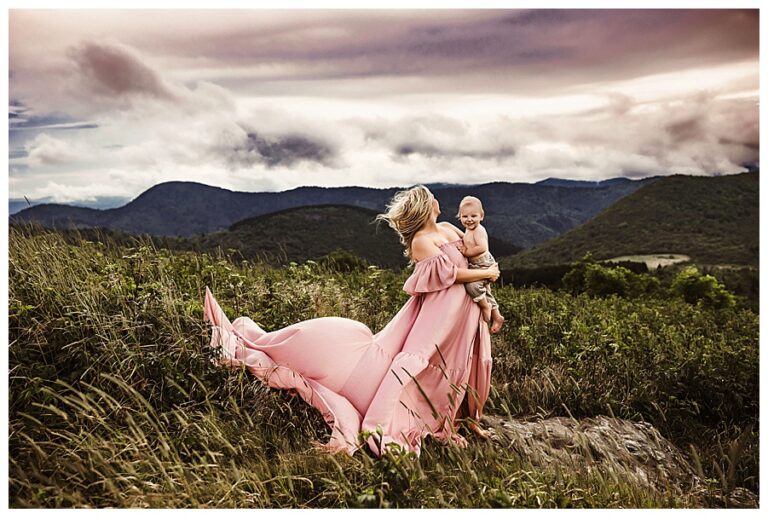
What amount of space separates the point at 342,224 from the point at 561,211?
2021cm

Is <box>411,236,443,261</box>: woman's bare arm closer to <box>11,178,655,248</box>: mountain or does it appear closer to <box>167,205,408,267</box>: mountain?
<box>11,178,655,248</box>: mountain

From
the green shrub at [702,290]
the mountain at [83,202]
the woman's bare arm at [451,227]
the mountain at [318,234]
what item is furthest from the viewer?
the mountain at [318,234]

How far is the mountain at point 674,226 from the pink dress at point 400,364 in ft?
81.8

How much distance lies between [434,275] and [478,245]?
1.16 ft

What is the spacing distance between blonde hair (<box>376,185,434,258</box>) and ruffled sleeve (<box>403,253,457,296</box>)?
27cm

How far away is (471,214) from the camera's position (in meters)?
4.14

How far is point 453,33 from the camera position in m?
5.72

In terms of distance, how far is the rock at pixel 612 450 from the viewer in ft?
13.4

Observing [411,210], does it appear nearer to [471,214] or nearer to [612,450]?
[471,214]

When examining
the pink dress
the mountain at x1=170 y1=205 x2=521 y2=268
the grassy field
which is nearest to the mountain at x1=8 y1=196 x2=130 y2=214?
the grassy field

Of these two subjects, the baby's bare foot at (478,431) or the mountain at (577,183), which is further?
the mountain at (577,183)

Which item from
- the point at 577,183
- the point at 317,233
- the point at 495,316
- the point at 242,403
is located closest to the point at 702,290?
the point at 495,316

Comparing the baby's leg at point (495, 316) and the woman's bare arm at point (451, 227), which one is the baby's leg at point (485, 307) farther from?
the woman's bare arm at point (451, 227)

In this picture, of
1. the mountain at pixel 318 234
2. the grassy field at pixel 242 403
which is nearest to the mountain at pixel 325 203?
the mountain at pixel 318 234
